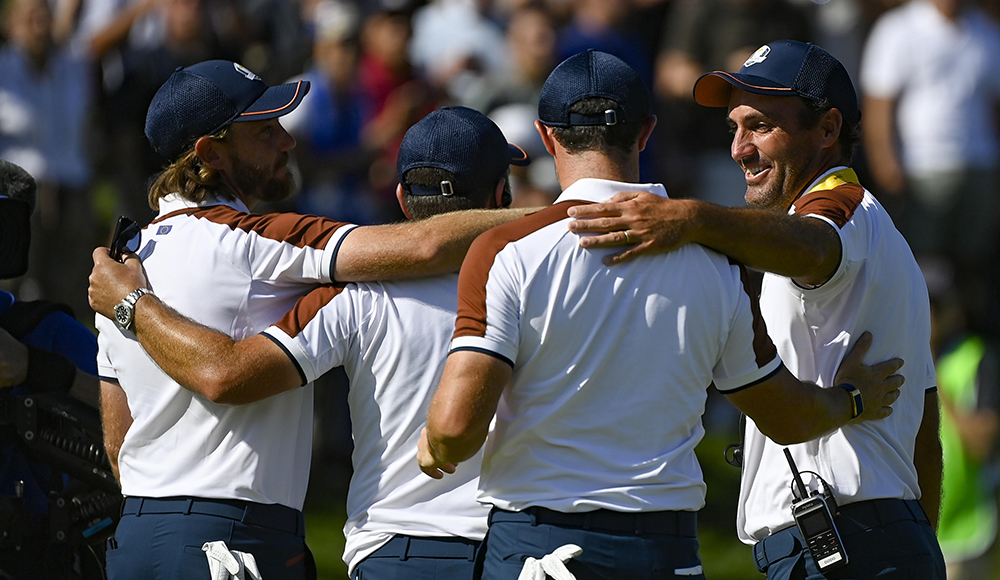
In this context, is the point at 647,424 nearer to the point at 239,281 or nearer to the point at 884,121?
the point at 239,281

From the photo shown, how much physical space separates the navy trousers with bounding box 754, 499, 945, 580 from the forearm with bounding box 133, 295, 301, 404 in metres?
1.49

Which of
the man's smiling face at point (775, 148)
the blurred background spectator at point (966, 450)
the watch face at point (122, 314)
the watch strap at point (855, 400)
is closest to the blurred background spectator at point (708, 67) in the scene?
the blurred background spectator at point (966, 450)

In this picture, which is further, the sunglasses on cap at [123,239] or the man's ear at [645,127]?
the sunglasses on cap at [123,239]

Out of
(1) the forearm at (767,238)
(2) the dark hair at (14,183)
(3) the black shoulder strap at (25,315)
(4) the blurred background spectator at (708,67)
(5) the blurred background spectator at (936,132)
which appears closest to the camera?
(1) the forearm at (767,238)

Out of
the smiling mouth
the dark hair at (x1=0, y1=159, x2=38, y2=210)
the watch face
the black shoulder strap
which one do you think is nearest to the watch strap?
the smiling mouth

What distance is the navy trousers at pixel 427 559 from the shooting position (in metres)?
3.61

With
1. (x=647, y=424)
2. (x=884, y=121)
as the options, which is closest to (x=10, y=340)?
(x=647, y=424)

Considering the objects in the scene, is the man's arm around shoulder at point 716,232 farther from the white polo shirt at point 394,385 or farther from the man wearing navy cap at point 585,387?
the white polo shirt at point 394,385

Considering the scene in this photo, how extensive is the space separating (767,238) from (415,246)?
977mm

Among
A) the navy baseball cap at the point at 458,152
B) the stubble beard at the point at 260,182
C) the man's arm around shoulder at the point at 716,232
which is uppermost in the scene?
the navy baseball cap at the point at 458,152

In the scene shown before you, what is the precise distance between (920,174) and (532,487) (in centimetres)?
710

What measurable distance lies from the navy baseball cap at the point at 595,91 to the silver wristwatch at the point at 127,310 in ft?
4.23

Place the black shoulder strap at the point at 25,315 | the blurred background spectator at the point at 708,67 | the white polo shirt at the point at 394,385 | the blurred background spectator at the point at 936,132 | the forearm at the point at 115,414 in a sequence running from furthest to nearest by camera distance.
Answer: the blurred background spectator at the point at 936,132 < the blurred background spectator at the point at 708,67 < the black shoulder strap at the point at 25,315 < the forearm at the point at 115,414 < the white polo shirt at the point at 394,385

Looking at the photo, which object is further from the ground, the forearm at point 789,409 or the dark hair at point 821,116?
the dark hair at point 821,116
